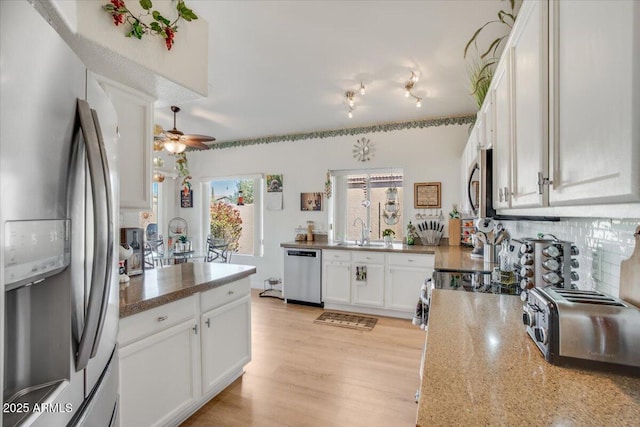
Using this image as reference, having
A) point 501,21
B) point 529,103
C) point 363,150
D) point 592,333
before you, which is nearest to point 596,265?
point 592,333

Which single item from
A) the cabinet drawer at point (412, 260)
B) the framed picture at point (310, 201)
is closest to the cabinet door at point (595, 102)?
the cabinet drawer at point (412, 260)

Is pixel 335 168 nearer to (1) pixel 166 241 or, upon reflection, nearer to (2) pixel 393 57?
(2) pixel 393 57

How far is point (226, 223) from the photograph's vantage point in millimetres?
5727

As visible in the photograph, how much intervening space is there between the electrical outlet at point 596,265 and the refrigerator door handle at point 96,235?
165 cm

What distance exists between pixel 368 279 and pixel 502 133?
2781 millimetres

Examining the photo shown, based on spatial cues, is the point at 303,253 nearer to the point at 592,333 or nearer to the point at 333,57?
the point at 333,57

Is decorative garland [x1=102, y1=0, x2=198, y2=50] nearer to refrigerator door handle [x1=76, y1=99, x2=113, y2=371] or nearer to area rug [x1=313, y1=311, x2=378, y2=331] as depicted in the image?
refrigerator door handle [x1=76, y1=99, x2=113, y2=371]

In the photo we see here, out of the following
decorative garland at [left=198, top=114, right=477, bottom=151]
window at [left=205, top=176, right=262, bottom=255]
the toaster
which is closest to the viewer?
the toaster

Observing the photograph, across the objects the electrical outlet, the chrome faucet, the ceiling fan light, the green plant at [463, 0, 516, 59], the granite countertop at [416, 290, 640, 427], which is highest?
the green plant at [463, 0, 516, 59]

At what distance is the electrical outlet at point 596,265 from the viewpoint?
1.16 metres

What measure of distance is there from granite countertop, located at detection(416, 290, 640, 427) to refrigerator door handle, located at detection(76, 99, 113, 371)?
0.77 meters

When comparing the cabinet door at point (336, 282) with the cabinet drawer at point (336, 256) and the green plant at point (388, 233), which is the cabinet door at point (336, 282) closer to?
the cabinet drawer at point (336, 256)

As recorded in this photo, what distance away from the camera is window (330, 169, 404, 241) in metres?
4.51

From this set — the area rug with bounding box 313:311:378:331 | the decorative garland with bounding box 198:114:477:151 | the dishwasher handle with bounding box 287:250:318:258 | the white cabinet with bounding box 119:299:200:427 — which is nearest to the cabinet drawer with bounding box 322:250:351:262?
the dishwasher handle with bounding box 287:250:318:258
